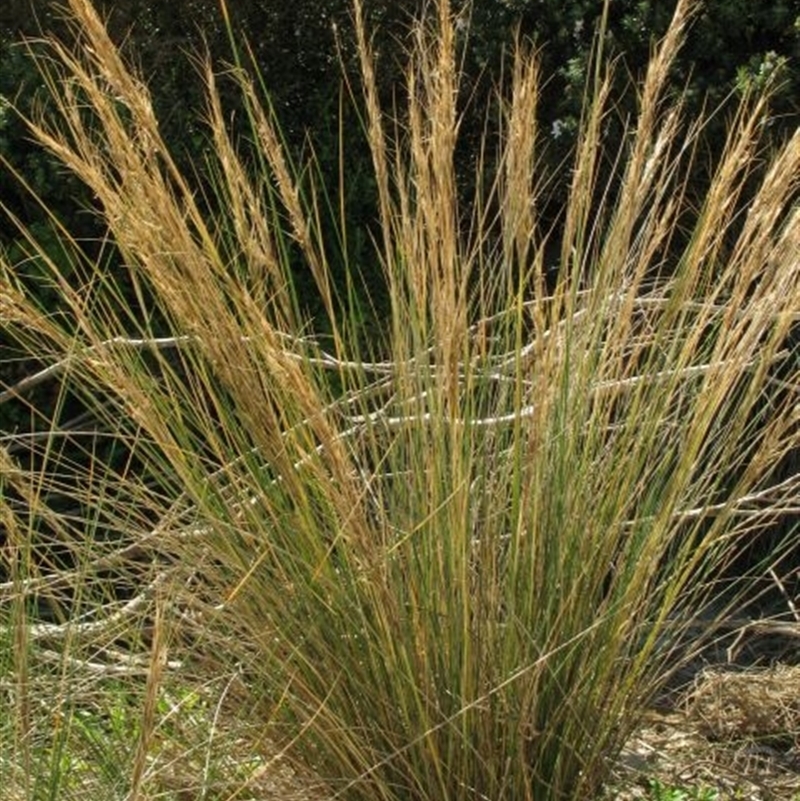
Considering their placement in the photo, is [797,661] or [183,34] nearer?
[797,661]

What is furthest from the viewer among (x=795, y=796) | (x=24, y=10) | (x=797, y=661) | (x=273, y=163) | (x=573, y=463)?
(x=24, y=10)

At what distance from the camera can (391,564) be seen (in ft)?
9.75

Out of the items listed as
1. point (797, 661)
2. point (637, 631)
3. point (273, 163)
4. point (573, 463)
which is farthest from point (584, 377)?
point (797, 661)

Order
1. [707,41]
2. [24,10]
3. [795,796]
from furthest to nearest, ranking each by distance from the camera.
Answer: [24,10] → [707,41] → [795,796]

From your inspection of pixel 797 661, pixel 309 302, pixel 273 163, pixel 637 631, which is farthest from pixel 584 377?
pixel 309 302

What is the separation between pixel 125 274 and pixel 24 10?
4.10 ft

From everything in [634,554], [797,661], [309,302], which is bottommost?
[797,661]

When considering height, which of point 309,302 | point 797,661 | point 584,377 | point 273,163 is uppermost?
point 273,163

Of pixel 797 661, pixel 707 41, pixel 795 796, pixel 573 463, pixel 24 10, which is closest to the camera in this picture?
pixel 573 463

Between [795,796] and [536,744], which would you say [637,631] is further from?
[795,796]

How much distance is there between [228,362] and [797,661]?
2.58 m

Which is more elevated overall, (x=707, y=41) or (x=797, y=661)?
(x=707, y=41)

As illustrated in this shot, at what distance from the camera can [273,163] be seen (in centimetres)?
283

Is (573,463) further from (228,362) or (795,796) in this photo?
(795,796)
